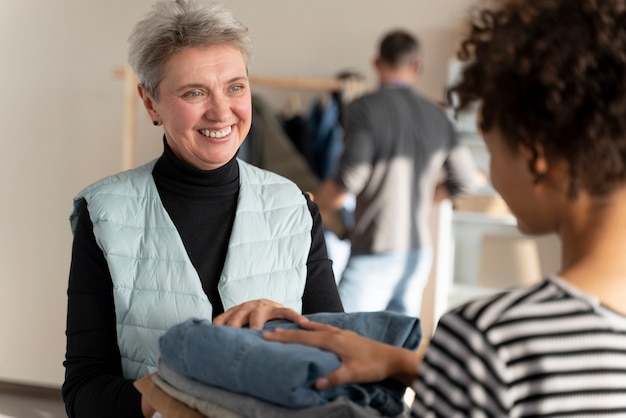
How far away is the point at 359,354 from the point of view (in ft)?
3.29

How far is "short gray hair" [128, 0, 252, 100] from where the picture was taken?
5.05 ft

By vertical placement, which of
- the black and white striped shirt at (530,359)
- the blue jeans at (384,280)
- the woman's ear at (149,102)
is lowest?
the blue jeans at (384,280)

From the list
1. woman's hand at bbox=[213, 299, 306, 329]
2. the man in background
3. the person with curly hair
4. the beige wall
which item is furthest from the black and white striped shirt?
the beige wall

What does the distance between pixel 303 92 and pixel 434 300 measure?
1.33 meters

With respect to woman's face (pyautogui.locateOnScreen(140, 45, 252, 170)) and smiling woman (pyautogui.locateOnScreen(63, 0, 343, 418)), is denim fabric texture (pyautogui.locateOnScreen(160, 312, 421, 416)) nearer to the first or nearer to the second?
smiling woman (pyautogui.locateOnScreen(63, 0, 343, 418))

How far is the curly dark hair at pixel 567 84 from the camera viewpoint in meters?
0.79

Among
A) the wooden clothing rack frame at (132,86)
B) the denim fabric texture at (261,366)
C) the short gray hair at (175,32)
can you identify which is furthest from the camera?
the wooden clothing rack frame at (132,86)

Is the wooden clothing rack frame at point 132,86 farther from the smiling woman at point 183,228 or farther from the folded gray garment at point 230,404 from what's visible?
the folded gray garment at point 230,404

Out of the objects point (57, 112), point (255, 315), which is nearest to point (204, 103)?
point (255, 315)

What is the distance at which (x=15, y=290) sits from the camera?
17.0 ft

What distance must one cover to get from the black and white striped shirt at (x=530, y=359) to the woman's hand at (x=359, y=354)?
17 cm

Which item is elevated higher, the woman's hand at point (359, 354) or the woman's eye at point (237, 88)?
the woman's eye at point (237, 88)

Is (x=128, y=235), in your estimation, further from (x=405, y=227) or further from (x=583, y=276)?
(x=405, y=227)

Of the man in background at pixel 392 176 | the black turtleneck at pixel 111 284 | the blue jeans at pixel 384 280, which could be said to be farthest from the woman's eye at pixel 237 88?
the blue jeans at pixel 384 280
